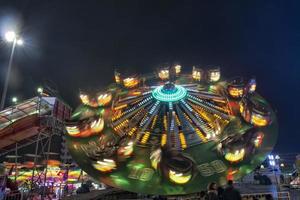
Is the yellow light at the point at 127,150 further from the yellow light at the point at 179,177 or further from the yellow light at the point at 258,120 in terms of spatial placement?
the yellow light at the point at 258,120

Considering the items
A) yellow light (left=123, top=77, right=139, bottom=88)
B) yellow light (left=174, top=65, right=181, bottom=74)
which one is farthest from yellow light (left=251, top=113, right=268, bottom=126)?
yellow light (left=123, top=77, right=139, bottom=88)

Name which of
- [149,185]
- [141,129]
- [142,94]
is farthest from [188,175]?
[142,94]

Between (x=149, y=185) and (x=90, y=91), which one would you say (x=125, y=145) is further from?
(x=90, y=91)

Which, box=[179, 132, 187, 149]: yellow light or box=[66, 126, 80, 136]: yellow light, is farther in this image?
box=[179, 132, 187, 149]: yellow light

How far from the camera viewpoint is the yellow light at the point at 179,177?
1363 cm

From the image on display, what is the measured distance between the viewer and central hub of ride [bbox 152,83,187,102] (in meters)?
19.3

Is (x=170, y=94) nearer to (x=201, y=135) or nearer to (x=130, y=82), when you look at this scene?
(x=130, y=82)

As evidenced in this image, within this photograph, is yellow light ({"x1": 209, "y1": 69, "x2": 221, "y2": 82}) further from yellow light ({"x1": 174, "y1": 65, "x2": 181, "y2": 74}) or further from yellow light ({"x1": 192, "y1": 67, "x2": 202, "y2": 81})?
yellow light ({"x1": 174, "y1": 65, "x2": 181, "y2": 74})

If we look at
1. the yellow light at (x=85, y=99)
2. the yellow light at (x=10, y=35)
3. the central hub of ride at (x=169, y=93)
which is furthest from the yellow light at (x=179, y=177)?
the yellow light at (x=10, y=35)

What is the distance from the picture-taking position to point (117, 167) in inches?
598

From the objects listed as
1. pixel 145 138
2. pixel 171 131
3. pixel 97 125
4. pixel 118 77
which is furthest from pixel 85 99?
pixel 171 131

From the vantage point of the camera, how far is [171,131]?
58.0 ft

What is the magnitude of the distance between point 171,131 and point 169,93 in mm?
3036

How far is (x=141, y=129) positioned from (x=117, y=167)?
362cm
